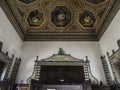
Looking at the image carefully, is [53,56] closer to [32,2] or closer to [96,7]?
[32,2]

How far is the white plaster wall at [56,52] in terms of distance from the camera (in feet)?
21.9

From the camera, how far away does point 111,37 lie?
19.7 ft

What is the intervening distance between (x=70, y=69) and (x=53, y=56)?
1.28 metres

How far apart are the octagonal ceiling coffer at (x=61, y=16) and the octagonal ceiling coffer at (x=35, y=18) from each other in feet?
2.52

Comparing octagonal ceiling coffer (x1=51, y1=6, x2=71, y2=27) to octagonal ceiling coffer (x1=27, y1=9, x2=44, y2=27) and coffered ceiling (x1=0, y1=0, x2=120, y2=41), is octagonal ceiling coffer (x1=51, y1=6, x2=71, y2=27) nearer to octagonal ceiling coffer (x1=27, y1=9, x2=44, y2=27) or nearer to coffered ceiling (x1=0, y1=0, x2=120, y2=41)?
coffered ceiling (x1=0, y1=0, x2=120, y2=41)

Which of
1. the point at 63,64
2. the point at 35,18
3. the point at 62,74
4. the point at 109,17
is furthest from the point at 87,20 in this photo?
the point at 62,74

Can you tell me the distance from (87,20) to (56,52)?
9.49ft

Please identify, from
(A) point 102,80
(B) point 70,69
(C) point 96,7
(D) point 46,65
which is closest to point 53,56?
(D) point 46,65

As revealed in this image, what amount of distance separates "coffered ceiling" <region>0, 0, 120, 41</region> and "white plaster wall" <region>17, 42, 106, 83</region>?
39 centimetres

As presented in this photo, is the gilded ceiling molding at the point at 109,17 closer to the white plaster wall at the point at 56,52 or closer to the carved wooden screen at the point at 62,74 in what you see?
Answer: the white plaster wall at the point at 56,52

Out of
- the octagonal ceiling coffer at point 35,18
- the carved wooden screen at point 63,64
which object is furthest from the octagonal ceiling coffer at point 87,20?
the octagonal ceiling coffer at point 35,18

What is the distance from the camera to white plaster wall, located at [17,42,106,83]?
6.66 m

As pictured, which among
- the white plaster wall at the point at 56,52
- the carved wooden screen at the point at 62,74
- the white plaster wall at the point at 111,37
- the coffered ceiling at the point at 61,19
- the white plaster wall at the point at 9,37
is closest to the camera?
the white plaster wall at the point at 9,37

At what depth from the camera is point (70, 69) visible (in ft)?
22.2
